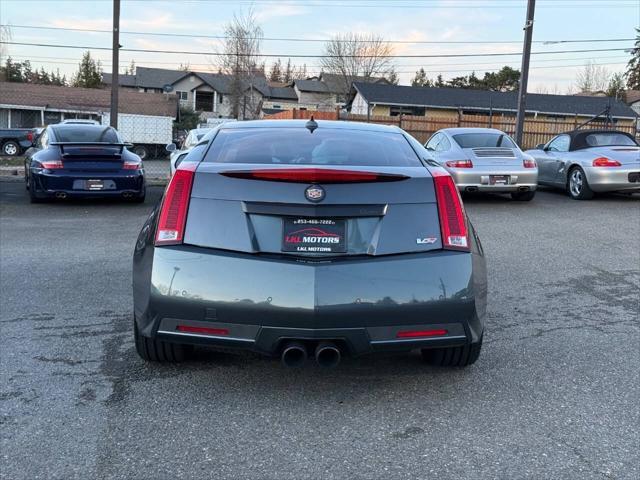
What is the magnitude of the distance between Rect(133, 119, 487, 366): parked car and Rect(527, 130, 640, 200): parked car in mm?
9582

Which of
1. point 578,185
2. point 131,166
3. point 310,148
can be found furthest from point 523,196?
point 310,148

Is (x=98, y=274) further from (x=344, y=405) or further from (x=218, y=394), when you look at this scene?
(x=344, y=405)

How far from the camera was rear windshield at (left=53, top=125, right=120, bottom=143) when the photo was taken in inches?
437

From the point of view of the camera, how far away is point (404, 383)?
12.5 feet

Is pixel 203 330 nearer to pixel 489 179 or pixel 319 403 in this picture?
pixel 319 403

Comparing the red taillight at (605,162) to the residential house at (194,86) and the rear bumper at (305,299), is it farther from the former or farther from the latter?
the residential house at (194,86)

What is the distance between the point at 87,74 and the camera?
76750mm

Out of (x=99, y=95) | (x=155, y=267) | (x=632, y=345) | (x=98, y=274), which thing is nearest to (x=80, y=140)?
(x=98, y=274)

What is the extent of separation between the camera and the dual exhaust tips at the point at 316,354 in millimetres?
3248

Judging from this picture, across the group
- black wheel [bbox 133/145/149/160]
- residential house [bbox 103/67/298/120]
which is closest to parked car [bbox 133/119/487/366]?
black wheel [bbox 133/145/149/160]

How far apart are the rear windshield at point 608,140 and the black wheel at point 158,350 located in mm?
10987

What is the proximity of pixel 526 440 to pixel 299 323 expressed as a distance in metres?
1.24

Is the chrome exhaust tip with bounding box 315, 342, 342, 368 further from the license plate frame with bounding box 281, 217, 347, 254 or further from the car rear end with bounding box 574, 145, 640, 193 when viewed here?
the car rear end with bounding box 574, 145, 640, 193

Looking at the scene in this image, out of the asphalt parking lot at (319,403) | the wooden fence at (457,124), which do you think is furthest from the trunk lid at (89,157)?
the wooden fence at (457,124)
